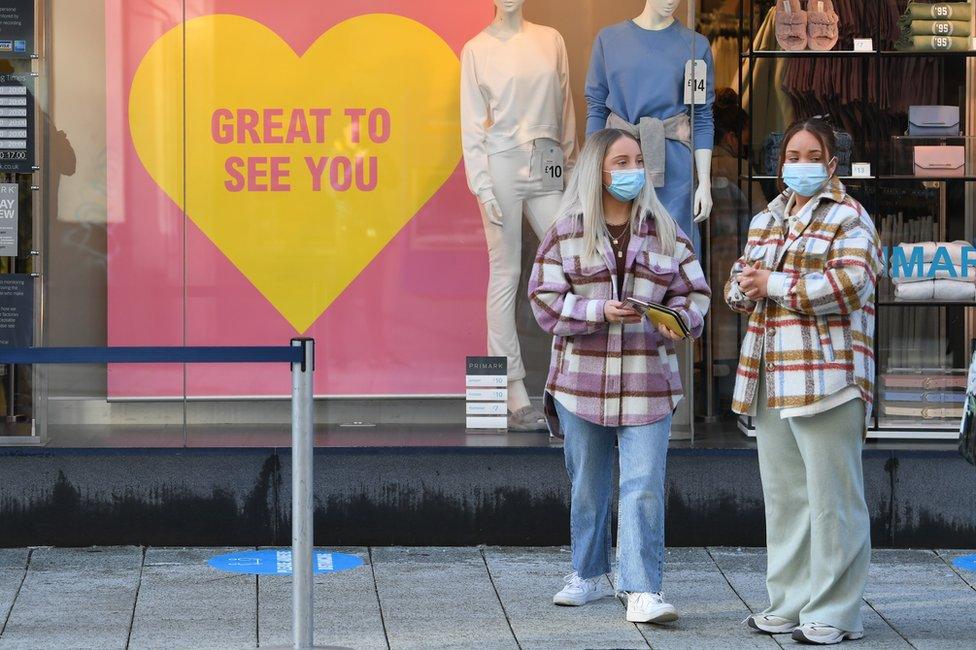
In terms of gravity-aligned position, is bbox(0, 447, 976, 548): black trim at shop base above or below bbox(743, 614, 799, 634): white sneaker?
above

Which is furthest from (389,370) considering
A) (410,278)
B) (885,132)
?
(885,132)

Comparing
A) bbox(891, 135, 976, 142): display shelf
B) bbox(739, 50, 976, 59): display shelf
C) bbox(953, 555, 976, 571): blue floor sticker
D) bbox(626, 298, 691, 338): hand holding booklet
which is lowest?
bbox(953, 555, 976, 571): blue floor sticker

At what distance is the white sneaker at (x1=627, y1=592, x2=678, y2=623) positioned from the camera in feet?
20.0

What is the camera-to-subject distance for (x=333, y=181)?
8.42 meters

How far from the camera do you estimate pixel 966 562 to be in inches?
291

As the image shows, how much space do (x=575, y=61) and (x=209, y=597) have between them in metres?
3.40

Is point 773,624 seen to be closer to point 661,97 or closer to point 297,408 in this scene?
point 297,408

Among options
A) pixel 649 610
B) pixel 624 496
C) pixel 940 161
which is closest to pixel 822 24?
pixel 940 161

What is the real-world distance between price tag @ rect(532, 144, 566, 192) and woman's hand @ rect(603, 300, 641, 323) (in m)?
2.33

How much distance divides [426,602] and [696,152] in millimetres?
2819

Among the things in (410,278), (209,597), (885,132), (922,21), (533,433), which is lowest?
(209,597)

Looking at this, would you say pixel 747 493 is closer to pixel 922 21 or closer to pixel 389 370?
pixel 389 370

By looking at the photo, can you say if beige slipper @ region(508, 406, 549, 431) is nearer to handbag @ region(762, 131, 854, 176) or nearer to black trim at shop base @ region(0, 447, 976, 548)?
black trim at shop base @ region(0, 447, 976, 548)

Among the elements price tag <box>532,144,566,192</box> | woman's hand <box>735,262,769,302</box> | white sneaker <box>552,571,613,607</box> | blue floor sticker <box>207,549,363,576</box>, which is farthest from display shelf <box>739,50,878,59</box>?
blue floor sticker <box>207,549,363,576</box>
